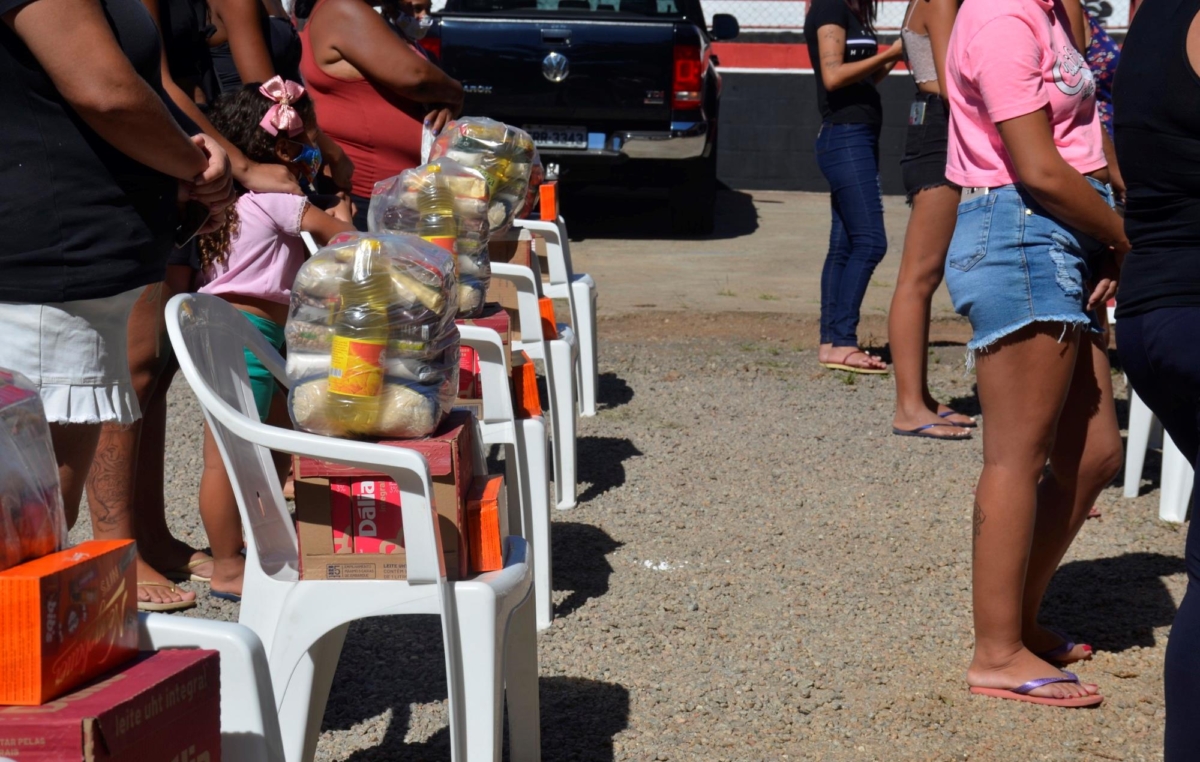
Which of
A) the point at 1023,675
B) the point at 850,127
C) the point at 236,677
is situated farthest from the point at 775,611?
the point at 850,127

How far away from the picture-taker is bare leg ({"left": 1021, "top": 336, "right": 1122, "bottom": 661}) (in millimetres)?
3082

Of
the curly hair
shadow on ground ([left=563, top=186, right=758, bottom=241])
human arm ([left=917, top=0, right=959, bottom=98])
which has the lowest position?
shadow on ground ([left=563, top=186, right=758, bottom=241])

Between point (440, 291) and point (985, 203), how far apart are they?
1.31 metres

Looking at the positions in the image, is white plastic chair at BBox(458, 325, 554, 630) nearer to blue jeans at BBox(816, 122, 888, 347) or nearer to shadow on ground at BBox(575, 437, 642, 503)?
shadow on ground at BBox(575, 437, 642, 503)

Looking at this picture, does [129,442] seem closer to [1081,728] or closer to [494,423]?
[494,423]

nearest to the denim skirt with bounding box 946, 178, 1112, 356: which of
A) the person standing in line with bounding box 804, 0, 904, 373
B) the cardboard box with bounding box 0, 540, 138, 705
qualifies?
the cardboard box with bounding box 0, 540, 138, 705

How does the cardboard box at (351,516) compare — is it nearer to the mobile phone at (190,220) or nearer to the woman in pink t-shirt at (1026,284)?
the mobile phone at (190,220)

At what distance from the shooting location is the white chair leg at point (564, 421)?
4559mm

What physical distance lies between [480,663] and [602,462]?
2976 millimetres

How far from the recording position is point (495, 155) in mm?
4492

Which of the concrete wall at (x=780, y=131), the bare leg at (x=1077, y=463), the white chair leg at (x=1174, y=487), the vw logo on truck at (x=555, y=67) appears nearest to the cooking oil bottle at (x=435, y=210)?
the bare leg at (x=1077, y=463)

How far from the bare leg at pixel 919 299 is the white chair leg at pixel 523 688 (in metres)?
3.01

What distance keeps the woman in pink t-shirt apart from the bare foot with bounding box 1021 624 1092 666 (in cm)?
16

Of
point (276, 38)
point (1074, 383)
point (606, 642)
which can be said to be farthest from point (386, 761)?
point (276, 38)
